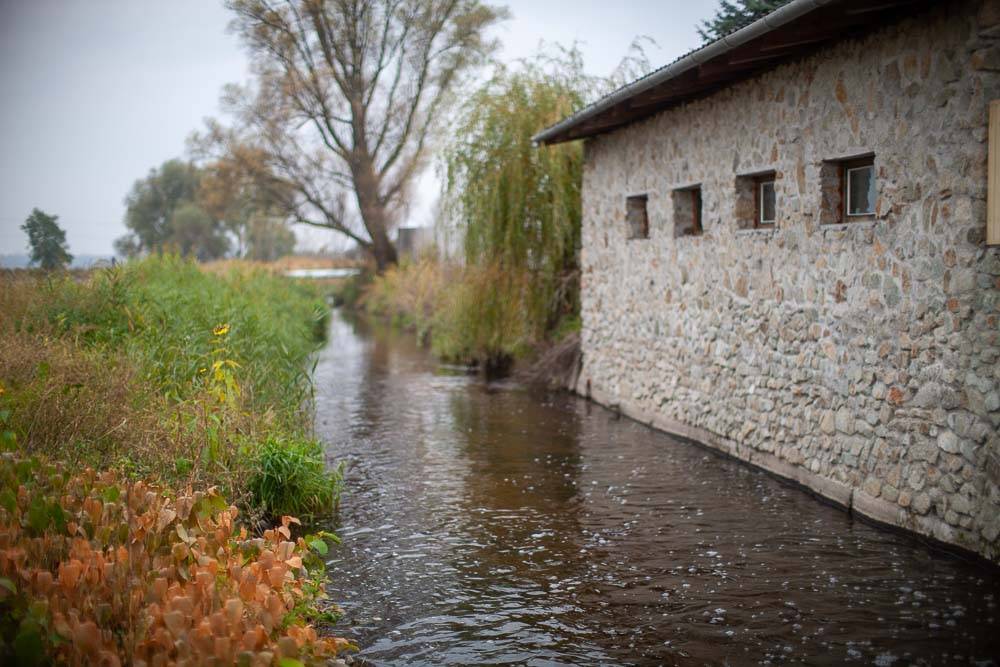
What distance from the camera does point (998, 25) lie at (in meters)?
5.17

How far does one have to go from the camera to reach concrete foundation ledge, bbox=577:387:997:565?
577 centimetres

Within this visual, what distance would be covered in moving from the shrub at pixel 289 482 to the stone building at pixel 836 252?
150 inches

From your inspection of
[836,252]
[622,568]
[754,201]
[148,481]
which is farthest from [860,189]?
[148,481]

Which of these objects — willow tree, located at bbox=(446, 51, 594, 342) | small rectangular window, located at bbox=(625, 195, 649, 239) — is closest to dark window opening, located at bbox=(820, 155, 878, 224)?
small rectangular window, located at bbox=(625, 195, 649, 239)

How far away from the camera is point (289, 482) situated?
21.7 feet

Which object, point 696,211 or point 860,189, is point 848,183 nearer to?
point 860,189

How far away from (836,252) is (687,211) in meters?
2.98

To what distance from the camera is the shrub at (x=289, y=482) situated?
6.54 metres

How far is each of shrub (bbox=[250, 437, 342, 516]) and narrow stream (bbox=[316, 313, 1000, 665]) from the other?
0.91 feet

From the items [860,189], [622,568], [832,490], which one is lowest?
[622,568]

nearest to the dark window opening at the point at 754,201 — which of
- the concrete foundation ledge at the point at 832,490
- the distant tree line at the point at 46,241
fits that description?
the concrete foundation ledge at the point at 832,490

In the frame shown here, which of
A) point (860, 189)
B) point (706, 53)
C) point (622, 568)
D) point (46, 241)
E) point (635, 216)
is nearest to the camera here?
point (622, 568)

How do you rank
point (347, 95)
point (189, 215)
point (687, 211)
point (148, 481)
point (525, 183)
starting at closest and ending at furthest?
point (148, 481), point (687, 211), point (525, 183), point (347, 95), point (189, 215)

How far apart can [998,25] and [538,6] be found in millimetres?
14760
